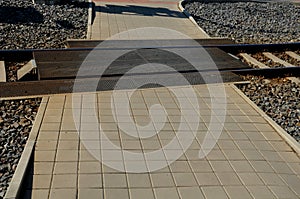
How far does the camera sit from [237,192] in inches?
163

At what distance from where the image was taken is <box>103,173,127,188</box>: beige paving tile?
4082 mm

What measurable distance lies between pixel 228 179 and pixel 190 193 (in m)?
0.61

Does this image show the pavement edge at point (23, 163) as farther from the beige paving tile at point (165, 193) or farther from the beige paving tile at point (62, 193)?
the beige paving tile at point (165, 193)

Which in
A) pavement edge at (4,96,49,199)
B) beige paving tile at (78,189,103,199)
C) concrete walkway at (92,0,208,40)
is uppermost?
pavement edge at (4,96,49,199)

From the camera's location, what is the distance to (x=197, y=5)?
50.2 ft

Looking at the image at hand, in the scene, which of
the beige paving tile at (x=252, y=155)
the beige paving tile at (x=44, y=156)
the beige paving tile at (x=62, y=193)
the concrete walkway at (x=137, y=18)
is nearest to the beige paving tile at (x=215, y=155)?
the beige paving tile at (x=252, y=155)

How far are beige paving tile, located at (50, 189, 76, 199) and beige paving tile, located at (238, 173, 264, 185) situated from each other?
2.10m

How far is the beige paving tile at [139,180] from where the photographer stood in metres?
4.13

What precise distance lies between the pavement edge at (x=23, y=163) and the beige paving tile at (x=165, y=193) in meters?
1.54

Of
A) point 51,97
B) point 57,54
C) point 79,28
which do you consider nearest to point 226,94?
point 51,97

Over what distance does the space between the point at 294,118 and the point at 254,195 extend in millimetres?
2533

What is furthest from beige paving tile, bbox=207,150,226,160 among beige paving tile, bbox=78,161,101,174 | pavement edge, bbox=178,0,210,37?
pavement edge, bbox=178,0,210,37

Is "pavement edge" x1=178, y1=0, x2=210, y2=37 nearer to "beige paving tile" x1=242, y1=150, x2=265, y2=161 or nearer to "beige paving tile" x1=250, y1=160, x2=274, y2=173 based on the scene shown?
"beige paving tile" x1=242, y1=150, x2=265, y2=161

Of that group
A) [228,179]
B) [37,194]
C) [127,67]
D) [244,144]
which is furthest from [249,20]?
[37,194]
